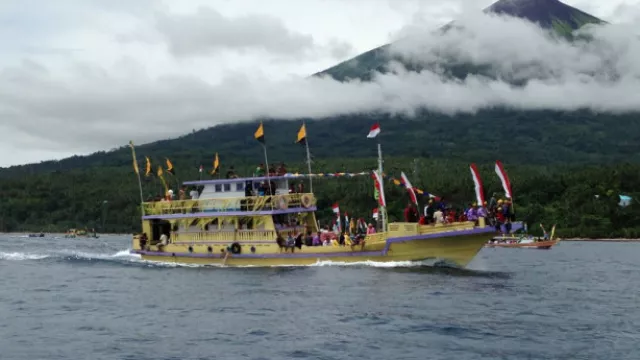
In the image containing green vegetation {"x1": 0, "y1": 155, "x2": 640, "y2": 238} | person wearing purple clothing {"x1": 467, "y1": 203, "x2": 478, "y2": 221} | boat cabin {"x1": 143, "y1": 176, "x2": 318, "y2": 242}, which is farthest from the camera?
green vegetation {"x1": 0, "y1": 155, "x2": 640, "y2": 238}

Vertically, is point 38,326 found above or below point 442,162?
below

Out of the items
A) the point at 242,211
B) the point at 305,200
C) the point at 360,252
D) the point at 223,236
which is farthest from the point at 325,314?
the point at 223,236

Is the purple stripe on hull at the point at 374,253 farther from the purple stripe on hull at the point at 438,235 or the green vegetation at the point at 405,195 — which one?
the green vegetation at the point at 405,195

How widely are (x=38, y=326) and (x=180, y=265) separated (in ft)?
68.1

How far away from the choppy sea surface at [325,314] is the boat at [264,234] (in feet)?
2.97

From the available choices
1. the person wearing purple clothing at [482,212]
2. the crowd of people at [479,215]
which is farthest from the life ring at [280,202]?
the person wearing purple clothing at [482,212]

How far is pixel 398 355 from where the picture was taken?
67.8ft

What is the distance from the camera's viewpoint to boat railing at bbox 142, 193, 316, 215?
43406 millimetres

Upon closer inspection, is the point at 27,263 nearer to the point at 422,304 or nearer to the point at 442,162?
the point at 422,304

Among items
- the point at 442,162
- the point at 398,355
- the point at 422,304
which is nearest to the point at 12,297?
the point at 422,304

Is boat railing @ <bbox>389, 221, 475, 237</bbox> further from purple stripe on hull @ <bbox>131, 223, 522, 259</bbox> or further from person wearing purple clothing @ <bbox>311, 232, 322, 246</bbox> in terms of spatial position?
person wearing purple clothing @ <bbox>311, 232, 322, 246</bbox>

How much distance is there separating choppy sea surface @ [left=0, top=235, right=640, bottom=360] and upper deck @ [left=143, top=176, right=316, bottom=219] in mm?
3746

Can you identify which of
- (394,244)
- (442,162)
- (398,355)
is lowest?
(398,355)

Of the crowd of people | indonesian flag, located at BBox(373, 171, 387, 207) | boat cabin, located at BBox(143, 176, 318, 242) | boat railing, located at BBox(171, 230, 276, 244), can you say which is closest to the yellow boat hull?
boat railing, located at BBox(171, 230, 276, 244)
